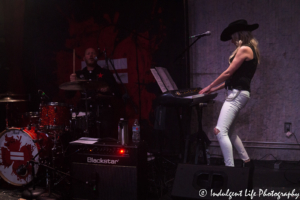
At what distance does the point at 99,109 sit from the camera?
11.7ft

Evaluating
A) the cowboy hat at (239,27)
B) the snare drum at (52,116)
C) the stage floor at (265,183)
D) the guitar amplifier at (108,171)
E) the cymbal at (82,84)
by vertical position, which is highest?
the cowboy hat at (239,27)

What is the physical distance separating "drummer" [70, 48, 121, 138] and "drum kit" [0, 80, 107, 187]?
0.40 meters

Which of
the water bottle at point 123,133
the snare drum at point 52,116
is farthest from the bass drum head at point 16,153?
the water bottle at point 123,133

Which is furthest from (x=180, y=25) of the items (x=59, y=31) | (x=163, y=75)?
(x=59, y=31)

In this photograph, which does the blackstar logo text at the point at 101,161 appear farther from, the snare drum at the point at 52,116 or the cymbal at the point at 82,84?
the cymbal at the point at 82,84

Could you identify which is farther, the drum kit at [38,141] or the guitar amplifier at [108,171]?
the drum kit at [38,141]

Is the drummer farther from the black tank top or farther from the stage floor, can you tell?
the black tank top

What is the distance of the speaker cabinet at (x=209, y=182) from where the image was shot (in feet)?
5.48

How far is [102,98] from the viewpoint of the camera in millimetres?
3529

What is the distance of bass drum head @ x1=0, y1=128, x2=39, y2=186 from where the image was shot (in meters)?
2.95

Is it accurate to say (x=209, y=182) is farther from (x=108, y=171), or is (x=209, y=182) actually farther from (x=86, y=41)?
(x=86, y=41)

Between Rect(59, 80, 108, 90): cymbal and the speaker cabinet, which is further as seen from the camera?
Rect(59, 80, 108, 90): cymbal

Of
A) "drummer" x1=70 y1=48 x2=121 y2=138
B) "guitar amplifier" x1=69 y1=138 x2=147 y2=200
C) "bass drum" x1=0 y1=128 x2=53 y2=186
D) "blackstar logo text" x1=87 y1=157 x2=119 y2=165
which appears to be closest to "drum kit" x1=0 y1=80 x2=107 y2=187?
"bass drum" x1=0 y1=128 x2=53 y2=186

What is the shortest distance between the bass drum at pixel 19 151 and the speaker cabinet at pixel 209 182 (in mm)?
1979
